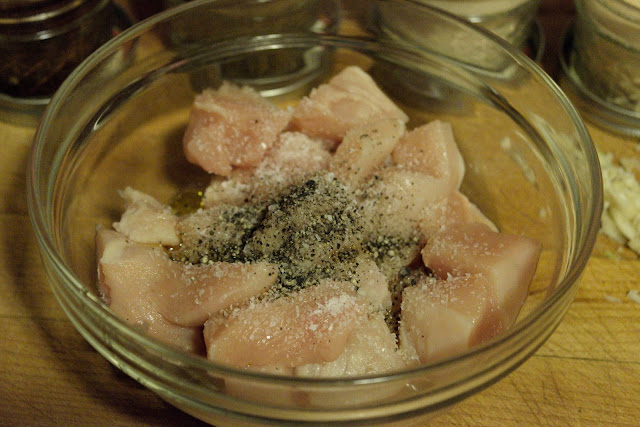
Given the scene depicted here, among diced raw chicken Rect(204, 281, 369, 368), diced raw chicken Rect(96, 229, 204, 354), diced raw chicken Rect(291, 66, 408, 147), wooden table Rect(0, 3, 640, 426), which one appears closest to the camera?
diced raw chicken Rect(204, 281, 369, 368)

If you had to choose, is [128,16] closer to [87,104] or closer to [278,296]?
[87,104]

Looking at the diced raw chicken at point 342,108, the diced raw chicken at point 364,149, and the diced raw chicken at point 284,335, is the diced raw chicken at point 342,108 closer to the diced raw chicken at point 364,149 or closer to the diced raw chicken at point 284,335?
the diced raw chicken at point 364,149

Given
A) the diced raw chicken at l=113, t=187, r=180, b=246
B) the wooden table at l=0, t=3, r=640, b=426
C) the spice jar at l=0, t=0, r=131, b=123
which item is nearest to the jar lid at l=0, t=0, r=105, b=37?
the spice jar at l=0, t=0, r=131, b=123

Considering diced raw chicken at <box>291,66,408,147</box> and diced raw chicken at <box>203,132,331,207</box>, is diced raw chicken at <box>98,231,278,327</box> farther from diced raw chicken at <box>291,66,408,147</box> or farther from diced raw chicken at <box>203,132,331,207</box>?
diced raw chicken at <box>291,66,408,147</box>

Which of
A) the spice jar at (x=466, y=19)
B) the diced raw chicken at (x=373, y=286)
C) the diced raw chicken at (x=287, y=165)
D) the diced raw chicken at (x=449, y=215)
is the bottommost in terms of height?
the diced raw chicken at (x=449, y=215)

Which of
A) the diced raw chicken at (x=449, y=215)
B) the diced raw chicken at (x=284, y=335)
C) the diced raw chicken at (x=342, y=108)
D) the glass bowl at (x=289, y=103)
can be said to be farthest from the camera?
the diced raw chicken at (x=342, y=108)

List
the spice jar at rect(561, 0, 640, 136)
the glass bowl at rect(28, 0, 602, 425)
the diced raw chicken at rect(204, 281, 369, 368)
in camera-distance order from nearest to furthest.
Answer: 1. the glass bowl at rect(28, 0, 602, 425)
2. the diced raw chicken at rect(204, 281, 369, 368)
3. the spice jar at rect(561, 0, 640, 136)

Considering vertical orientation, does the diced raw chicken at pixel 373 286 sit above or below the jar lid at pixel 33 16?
below

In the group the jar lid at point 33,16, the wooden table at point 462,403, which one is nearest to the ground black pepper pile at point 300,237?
the wooden table at point 462,403
